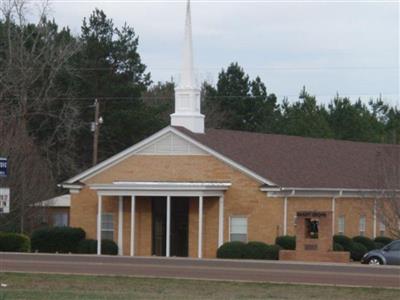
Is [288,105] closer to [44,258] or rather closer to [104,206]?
[104,206]

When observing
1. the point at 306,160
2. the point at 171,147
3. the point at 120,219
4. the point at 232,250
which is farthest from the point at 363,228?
the point at 120,219

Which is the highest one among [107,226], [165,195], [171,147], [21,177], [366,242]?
[171,147]

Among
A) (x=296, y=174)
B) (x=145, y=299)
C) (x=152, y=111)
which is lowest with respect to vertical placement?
(x=145, y=299)

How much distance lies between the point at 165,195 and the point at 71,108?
19.4m

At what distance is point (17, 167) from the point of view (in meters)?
55.8

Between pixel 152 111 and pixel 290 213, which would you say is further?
pixel 152 111

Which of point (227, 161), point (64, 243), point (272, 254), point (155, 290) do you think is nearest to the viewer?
point (155, 290)

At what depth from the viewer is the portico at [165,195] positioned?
50719 mm

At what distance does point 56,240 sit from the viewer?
173 ft

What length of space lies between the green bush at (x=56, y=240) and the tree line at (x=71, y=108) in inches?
124

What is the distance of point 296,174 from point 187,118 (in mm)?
5892

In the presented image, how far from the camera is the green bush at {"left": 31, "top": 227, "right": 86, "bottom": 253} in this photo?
52.8 meters

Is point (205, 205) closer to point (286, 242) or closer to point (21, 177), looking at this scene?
point (286, 242)

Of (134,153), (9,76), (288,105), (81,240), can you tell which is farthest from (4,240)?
(288,105)
